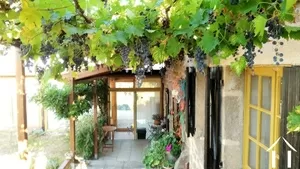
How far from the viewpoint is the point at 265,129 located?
101 inches

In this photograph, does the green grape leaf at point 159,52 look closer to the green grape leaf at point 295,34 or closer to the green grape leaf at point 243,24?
the green grape leaf at point 243,24

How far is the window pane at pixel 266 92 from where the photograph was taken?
2.45 meters

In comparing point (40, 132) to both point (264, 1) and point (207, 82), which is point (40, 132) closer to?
point (207, 82)

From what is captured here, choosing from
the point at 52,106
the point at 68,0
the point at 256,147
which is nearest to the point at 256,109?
the point at 256,147

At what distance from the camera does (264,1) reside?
1180mm

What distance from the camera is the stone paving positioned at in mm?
7445

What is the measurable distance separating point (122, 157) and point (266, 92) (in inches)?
244

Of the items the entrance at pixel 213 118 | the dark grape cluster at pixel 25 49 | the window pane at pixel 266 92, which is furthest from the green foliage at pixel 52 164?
the window pane at pixel 266 92

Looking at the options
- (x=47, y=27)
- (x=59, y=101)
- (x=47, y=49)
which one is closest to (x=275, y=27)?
Result: (x=47, y=27)

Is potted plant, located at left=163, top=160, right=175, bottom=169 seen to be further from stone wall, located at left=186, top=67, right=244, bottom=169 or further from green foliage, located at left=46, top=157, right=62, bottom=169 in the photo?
stone wall, located at left=186, top=67, right=244, bottom=169

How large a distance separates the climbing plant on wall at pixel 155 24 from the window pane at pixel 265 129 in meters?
0.99

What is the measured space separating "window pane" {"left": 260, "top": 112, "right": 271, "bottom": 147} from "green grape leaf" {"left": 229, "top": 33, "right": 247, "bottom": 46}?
1294 mm

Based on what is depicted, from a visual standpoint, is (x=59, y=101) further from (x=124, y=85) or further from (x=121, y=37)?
(x=121, y=37)

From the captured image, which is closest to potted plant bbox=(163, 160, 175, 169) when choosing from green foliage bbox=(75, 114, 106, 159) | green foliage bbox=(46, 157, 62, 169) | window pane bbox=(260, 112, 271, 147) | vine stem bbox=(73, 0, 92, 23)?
green foliage bbox=(46, 157, 62, 169)
